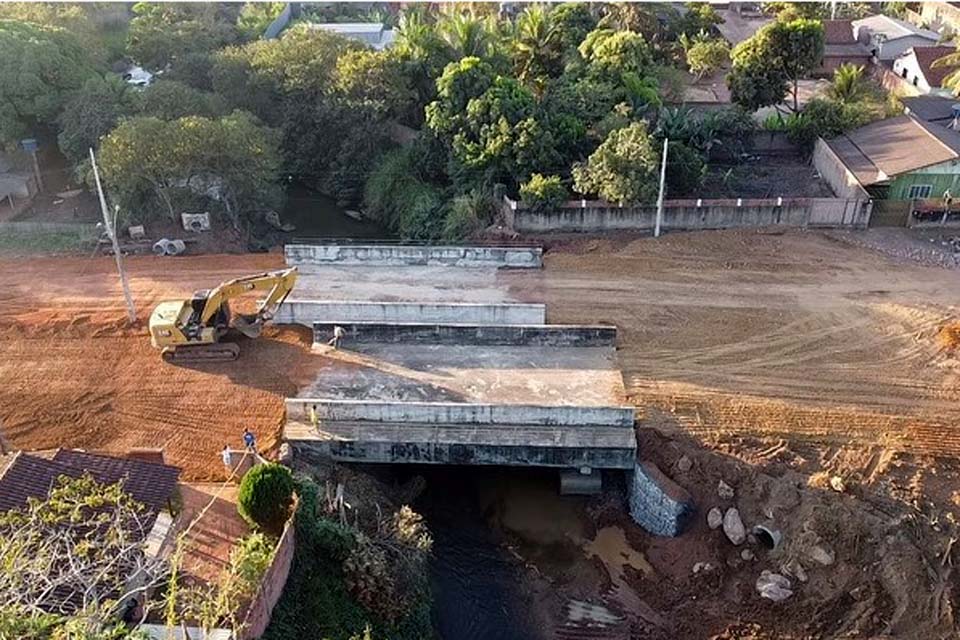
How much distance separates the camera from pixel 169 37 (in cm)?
4722

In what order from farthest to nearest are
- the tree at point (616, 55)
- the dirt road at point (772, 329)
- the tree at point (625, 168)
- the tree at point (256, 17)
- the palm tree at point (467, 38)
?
1. the tree at point (256, 17)
2. the palm tree at point (467, 38)
3. the tree at point (616, 55)
4. the tree at point (625, 168)
5. the dirt road at point (772, 329)

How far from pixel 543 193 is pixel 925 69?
27.9 m

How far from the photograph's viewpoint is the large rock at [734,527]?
22.6 metres

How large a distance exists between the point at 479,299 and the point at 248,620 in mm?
16055

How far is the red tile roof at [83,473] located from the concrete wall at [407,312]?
1015 cm

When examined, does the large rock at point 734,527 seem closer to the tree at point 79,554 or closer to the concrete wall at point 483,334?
the concrete wall at point 483,334

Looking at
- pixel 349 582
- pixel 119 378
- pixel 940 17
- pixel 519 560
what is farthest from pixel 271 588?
pixel 940 17

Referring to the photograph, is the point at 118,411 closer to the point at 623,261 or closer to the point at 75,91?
the point at 623,261

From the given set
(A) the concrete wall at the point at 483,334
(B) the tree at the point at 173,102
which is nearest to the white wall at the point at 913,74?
(A) the concrete wall at the point at 483,334

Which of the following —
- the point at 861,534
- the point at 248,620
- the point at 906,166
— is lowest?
the point at 861,534

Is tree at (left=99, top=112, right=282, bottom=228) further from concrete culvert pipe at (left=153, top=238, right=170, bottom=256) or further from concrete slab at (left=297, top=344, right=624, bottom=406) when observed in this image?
concrete slab at (left=297, top=344, right=624, bottom=406)

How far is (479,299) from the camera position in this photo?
3056 cm

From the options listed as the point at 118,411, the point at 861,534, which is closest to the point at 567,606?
the point at 861,534

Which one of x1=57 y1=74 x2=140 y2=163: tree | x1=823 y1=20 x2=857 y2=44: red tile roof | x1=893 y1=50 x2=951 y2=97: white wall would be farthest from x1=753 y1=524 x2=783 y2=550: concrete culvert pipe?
x1=823 y1=20 x2=857 y2=44: red tile roof
